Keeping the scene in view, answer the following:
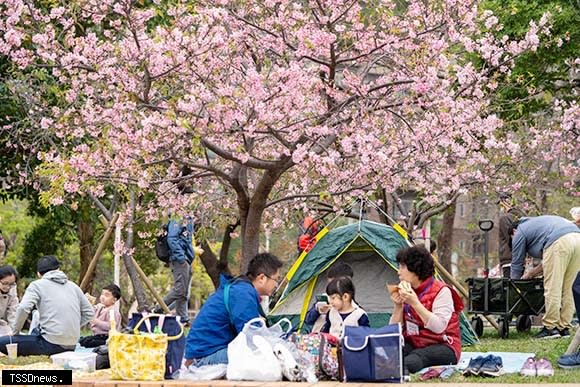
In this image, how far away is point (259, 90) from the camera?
984cm

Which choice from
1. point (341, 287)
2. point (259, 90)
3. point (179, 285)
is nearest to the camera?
point (341, 287)

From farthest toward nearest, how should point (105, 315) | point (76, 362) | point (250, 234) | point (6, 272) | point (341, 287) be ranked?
point (105, 315)
point (6, 272)
point (250, 234)
point (341, 287)
point (76, 362)

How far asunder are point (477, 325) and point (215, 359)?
274 inches

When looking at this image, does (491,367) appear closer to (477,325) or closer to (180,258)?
(477,325)

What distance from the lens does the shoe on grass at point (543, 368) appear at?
8062 mm

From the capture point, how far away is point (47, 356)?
10.3 meters

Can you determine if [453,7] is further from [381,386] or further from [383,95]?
[381,386]

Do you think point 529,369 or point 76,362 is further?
point 76,362

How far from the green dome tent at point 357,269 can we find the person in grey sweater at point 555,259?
3.10ft

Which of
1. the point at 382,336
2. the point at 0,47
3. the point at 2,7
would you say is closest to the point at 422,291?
the point at 382,336

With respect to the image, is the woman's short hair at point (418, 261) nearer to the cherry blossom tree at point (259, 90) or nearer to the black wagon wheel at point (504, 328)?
the cherry blossom tree at point (259, 90)

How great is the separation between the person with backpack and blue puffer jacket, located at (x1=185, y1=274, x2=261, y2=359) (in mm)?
5887

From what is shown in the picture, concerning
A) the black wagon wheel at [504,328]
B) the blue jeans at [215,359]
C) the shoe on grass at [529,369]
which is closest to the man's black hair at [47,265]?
the blue jeans at [215,359]

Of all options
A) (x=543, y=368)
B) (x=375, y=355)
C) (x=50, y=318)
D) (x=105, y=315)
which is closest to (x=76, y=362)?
(x=50, y=318)
